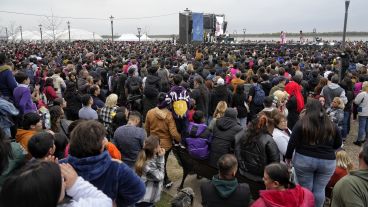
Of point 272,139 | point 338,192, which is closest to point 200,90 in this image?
point 272,139

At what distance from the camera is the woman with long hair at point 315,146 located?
13.3 feet

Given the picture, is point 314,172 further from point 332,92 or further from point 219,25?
point 219,25

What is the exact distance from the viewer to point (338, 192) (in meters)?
2.80

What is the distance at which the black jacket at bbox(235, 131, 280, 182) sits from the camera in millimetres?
4254

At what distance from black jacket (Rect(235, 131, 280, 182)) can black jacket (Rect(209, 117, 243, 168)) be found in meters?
0.35

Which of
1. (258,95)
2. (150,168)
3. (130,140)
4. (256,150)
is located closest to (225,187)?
(150,168)

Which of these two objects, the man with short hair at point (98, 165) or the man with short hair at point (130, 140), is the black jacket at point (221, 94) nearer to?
the man with short hair at point (130, 140)

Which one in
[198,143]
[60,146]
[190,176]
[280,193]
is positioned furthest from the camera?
[190,176]

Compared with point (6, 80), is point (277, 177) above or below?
below

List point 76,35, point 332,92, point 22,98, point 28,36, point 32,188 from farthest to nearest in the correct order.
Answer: point 28,36 < point 76,35 < point 332,92 < point 22,98 < point 32,188

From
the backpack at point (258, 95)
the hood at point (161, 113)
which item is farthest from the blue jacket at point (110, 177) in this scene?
the backpack at point (258, 95)

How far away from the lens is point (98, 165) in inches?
→ 98.1

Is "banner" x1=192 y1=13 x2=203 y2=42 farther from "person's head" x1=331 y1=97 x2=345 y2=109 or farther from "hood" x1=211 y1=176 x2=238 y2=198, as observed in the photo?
"hood" x1=211 y1=176 x2=238 y2=198

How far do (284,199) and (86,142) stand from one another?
1799 mm
